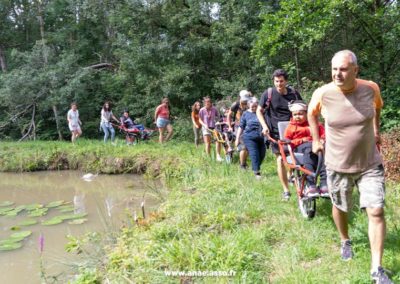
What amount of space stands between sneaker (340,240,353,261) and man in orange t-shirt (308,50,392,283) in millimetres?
361

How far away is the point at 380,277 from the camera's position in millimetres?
3004

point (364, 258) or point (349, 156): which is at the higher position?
point (349, 156)

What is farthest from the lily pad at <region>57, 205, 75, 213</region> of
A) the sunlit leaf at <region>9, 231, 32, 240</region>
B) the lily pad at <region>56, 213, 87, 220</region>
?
the sunlit leaf at <region>9, 231, 32, 240</region>

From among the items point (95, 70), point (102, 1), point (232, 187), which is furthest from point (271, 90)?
point (95, 70)

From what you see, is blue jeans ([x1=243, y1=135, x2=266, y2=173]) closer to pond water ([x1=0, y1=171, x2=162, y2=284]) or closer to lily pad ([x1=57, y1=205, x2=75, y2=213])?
pond water ([x1=0, y1=171, x2=162, y2=284])

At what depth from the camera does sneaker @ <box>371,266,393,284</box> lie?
2.99 metres

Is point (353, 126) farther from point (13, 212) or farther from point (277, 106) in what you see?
point (13, 212)

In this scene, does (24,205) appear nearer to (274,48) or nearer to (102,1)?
(274,48)

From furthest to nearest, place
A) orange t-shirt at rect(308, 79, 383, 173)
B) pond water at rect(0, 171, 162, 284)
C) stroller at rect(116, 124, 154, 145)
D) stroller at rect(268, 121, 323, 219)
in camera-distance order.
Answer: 1. stroller at rect(116, 124, 154, 145)
2. pond water at rect(0, 171, 162, 284)
3. stroller at rect(268, 121, 323, 219)
4. orange t-shirt at rect(308, 79, 383, 173)

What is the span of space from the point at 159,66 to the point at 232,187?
1145 centimetres

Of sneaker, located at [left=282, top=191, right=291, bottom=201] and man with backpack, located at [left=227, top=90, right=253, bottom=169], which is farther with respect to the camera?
man with backpack, located at [left=227, top=90, right=253, bottom=169]

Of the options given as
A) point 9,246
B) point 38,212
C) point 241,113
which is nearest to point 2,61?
point 38,212

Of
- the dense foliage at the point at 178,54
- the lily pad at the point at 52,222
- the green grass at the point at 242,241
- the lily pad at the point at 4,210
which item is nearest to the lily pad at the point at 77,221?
the lily pad at the point at 52,222

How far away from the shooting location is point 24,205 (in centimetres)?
915
